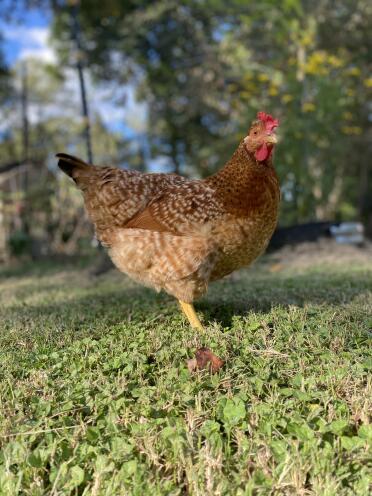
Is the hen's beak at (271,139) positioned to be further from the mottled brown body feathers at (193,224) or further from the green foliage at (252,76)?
the green foliage at (252,76)

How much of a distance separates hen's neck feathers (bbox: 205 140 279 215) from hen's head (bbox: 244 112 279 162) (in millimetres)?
44

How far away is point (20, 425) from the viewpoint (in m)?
2.13

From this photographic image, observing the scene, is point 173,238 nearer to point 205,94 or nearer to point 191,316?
point 191,316

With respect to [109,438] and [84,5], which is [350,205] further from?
[109,438]

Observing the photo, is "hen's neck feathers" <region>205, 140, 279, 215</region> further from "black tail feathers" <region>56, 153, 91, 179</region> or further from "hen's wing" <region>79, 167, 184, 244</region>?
"black tail feathers" <region>56, 153, 91, 179</region>

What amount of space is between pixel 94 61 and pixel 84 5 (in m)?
4.11

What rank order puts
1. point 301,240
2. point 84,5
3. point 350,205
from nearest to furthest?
1. point 301,240
2. point 84,5
3. point 350,205

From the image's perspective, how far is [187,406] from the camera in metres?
2.26

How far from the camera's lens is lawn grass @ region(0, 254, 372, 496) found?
6.15 ft

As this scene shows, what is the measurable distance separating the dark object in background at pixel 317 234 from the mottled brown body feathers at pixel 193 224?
6.16 meters

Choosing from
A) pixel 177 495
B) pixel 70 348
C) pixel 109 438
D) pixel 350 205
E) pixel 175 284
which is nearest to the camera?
pixel 177 495

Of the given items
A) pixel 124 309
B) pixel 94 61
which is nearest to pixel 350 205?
pixel 94 61

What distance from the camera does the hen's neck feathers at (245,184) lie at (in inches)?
131

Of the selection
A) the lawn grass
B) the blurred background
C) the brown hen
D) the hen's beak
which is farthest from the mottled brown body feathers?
the blurred background
